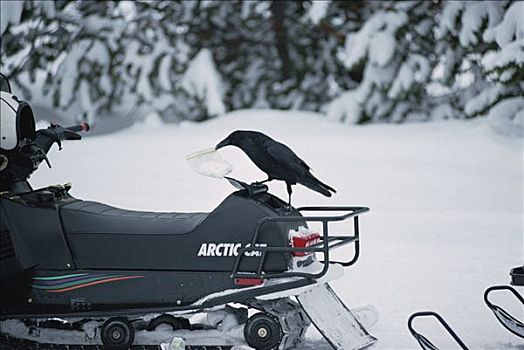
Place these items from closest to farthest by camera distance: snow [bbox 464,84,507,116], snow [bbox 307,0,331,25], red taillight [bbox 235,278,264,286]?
red taillight [bbox 235,278,264,286]
snow [bbox 464,84,507,116]
snow [bbox 307,0,331,25]

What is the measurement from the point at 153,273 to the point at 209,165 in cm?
49

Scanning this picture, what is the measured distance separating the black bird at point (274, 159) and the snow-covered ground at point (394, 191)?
769mm

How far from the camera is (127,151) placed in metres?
7.71

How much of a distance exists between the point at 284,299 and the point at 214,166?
2.03 feet

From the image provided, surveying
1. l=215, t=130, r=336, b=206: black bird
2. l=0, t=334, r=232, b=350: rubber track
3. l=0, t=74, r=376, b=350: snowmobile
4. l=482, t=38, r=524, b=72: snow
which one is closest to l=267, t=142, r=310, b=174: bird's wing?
l=215, t=130, r=336, b=206: black bird

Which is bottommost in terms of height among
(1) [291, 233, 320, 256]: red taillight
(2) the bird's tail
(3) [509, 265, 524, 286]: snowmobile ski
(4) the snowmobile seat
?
(3) [509, 265, 524, 286]: snowmobile ski

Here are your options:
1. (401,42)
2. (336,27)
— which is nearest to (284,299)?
(401,42)

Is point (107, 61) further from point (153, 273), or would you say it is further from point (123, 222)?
point (153, 273)

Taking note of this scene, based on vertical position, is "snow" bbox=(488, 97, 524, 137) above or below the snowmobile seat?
below

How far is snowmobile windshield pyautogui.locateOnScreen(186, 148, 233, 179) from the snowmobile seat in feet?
0.62

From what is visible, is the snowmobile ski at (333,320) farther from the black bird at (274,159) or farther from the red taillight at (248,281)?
the black bird at (274,159)

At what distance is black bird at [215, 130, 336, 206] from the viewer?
3248 millimetres

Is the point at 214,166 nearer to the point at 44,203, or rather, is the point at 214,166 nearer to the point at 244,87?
the point at 44,203

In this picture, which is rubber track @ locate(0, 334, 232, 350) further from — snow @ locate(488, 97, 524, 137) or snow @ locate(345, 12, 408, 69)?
snow @ locate(345, 12, 408, 69)
